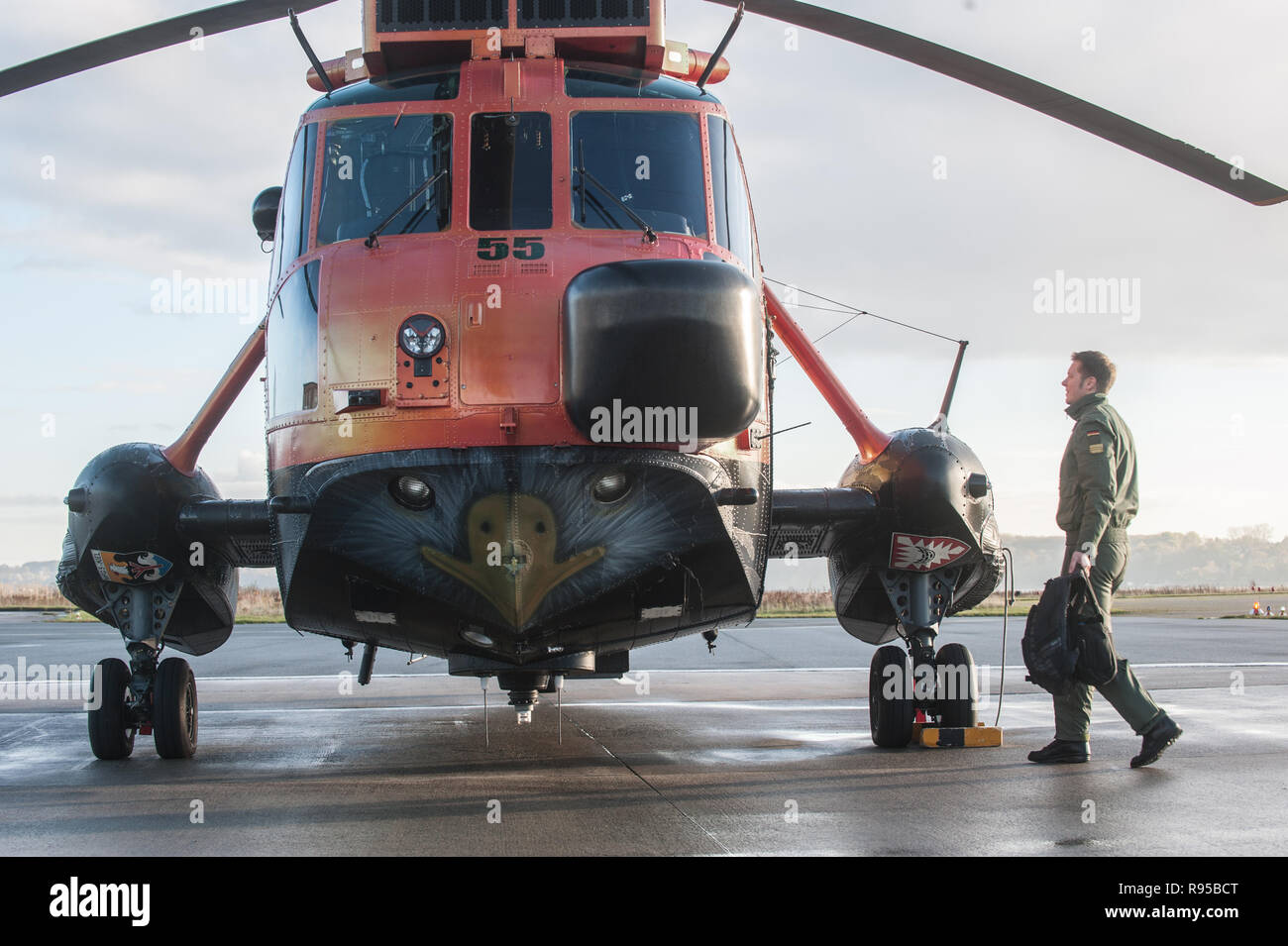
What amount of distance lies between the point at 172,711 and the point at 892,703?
15.5 feet

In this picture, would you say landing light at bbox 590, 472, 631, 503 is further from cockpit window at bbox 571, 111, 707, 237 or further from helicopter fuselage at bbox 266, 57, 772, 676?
cockpit window at bbox 571, 111, 707, 237

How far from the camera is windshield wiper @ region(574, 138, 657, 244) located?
5.93 metres

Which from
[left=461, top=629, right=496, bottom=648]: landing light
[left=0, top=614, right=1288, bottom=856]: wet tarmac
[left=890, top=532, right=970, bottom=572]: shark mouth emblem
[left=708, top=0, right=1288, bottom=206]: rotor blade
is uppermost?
[left=708, top=0, right=1288, bottom=206]: rotor blade

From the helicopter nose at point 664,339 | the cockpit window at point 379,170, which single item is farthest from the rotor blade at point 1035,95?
the helicopter nose at point 664,339

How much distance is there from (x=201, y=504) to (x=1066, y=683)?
558 centimetres

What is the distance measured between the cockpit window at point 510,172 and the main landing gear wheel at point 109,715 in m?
4.16

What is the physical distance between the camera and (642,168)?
6.32m

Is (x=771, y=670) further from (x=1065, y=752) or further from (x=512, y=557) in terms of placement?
(x=512, y=557)

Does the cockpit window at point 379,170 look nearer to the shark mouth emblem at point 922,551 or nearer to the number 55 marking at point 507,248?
the number 55 marking at point 507,248

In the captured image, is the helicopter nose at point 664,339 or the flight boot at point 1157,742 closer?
the helicopter nose at point 664,339

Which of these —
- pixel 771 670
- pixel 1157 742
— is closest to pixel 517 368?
pixel 1157 742

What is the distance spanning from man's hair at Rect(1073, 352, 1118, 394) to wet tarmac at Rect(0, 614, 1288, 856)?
2289 millimetres

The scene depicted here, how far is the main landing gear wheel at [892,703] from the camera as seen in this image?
7.96 meters

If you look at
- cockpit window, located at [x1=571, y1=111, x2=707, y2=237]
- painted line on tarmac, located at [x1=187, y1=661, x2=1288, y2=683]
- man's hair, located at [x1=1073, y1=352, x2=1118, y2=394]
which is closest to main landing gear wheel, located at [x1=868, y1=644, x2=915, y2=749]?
man's hair, located at [x1=1073, y1=352, x2=1118, y2=394]
